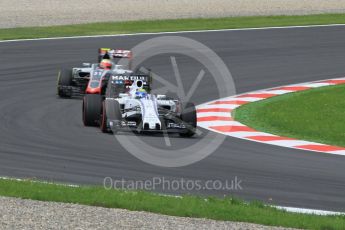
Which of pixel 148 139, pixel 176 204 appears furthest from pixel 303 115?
pixel 176 204

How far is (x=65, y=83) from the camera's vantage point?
67.8 feet

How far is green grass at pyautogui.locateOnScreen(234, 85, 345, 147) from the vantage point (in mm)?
17078

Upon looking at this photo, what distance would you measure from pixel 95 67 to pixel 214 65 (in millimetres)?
6011

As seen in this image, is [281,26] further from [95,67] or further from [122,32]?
[95,67]

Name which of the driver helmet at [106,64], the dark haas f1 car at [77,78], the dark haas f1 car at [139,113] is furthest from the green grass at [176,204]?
the dark haas f1 car at [77,78]

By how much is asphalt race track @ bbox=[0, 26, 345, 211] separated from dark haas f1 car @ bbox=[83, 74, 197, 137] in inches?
9.3

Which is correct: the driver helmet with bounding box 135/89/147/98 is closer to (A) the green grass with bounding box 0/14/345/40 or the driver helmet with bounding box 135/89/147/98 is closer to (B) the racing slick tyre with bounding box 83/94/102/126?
(B) the racing slick tyre with bounding box 83/94/102/126

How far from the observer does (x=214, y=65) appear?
25719mm

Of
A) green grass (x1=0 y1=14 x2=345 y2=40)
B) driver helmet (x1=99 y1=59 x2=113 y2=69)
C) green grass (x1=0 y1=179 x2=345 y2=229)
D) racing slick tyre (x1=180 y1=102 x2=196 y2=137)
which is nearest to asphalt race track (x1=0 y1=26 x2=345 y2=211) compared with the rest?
racing slick tyre (x1=180 y1=102 x2=196 y2=137)

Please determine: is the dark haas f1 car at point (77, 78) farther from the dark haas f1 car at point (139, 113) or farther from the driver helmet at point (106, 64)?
the dark haas f1 car at point (139, 113)

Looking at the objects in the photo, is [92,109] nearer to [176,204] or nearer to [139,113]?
[139,113]

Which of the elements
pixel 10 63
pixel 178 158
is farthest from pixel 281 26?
pixel 178 158

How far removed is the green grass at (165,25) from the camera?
1204 inches

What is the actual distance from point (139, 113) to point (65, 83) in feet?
14.3
